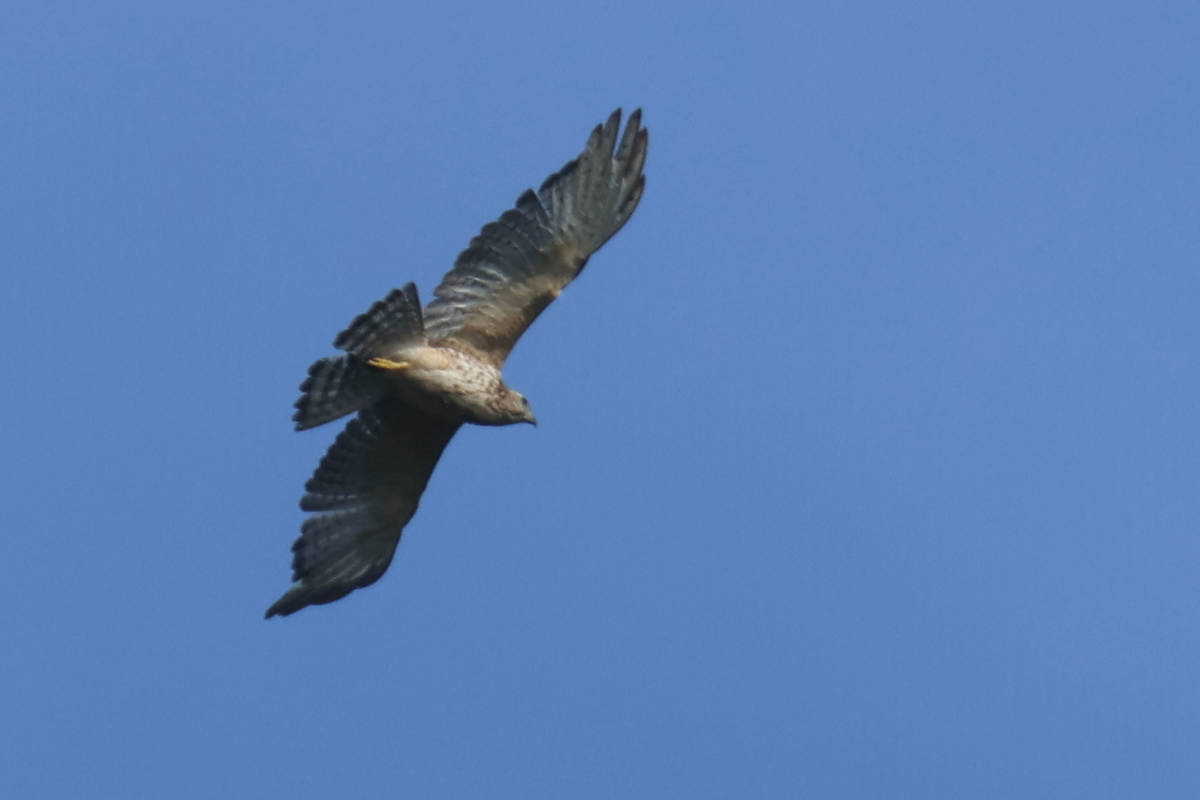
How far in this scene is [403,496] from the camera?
1261cm

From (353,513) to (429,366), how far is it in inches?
52.6

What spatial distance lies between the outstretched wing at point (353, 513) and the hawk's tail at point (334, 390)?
0.58 m

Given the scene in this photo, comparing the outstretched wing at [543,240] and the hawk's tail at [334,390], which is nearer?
the hawk's tail at [334,390]

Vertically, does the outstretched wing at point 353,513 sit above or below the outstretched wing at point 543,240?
below

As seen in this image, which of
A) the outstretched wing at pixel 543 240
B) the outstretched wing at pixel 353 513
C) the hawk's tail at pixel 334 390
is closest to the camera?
the hawk's tail at pixel 334 390

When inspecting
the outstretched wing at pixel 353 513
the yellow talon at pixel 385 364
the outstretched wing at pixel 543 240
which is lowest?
the outstretched wing at pixel 353 513

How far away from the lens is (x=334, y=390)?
1171 centimetres

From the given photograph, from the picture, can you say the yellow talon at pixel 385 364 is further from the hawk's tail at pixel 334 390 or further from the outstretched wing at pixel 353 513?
the outstretched wing at pixel 353 513

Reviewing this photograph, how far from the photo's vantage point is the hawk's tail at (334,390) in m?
11.6

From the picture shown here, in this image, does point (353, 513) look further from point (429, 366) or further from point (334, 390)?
point (429, 366)

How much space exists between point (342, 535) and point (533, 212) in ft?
6.98

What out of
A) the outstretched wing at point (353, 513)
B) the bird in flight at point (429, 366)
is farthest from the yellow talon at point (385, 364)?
the outstretched wing at point (353, 513)

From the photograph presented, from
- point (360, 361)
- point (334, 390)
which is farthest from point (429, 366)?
point (334, 390)

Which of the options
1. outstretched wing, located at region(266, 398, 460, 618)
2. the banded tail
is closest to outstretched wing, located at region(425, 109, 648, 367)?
the banded tail
